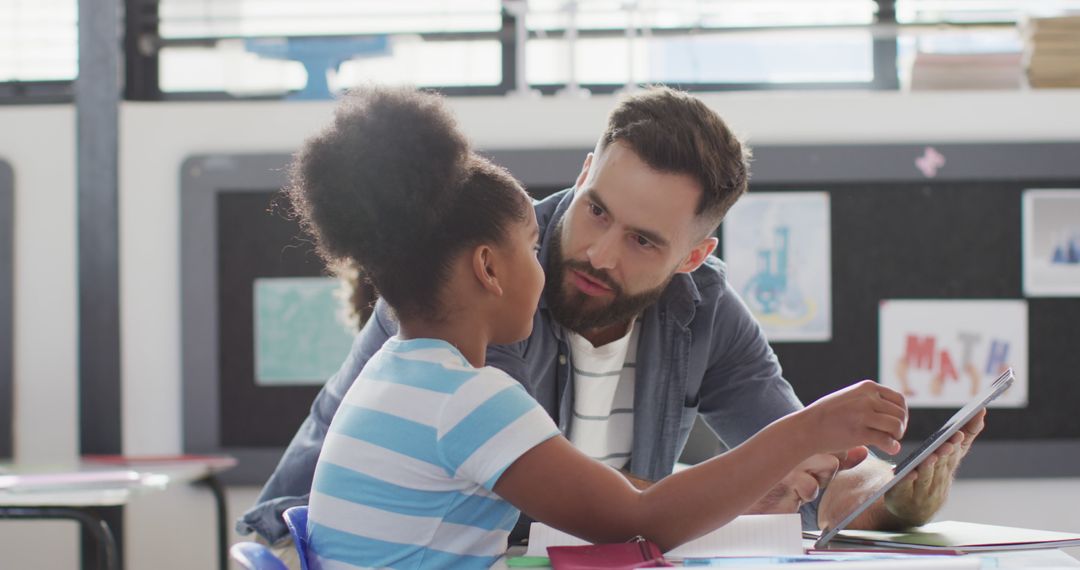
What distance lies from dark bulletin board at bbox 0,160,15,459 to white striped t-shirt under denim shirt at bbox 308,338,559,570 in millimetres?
1827

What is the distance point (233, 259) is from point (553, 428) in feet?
5.87

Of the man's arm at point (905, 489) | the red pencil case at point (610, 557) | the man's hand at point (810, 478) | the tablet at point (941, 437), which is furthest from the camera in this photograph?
the man's hand at point (810, 478)

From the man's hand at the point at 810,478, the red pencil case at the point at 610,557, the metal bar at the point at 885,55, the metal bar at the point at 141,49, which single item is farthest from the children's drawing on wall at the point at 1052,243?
the metal bar at the point at 141,49

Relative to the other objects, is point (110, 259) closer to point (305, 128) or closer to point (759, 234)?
point (305, 128)

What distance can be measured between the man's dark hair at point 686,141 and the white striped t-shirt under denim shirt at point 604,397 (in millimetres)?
245

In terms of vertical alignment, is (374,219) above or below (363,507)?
above

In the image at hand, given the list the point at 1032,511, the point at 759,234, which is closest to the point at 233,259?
the point at 759,234

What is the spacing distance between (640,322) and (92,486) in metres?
0.91

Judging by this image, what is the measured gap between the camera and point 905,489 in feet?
3.67

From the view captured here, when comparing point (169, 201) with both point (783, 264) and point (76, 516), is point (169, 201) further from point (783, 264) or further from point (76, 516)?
point (783, 264)

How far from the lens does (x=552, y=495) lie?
0.90 meters

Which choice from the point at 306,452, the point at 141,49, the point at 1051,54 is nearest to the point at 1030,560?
the point at 306,452

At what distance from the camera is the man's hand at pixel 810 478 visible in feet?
4.17

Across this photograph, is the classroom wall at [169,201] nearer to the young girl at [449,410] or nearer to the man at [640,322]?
the man at [640,322]
